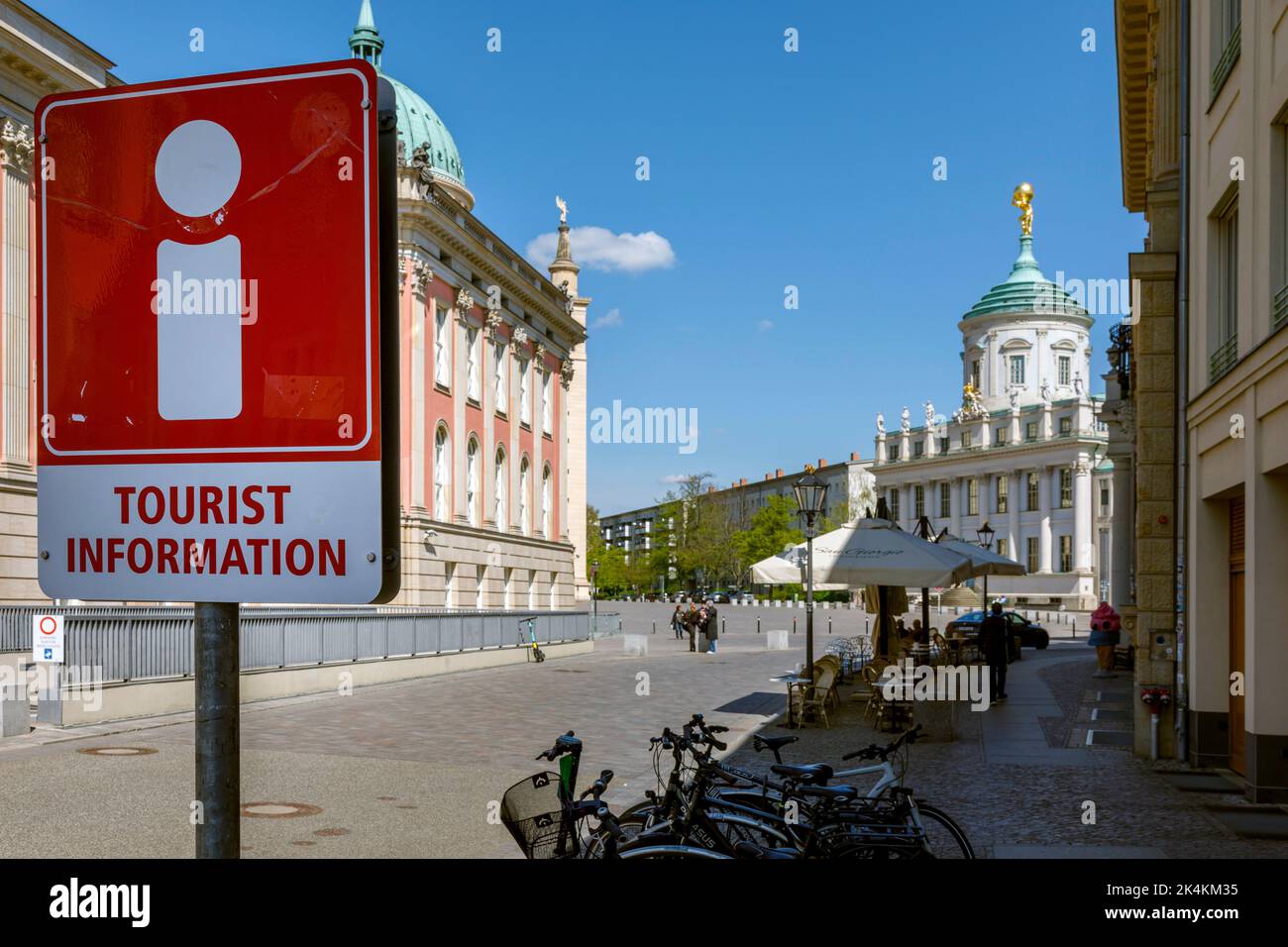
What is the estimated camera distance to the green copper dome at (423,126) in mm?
56094

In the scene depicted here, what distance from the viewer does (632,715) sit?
2212 cm

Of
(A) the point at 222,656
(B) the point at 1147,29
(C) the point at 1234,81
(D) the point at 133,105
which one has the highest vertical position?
(B) the point at 1147,29

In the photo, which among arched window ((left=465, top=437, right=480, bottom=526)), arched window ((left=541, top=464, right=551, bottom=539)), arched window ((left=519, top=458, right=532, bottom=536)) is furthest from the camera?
arched window ((left=541, top=464, right=551, bottom=539))

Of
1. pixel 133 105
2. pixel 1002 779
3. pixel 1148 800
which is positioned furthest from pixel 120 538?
pixel 1002 779

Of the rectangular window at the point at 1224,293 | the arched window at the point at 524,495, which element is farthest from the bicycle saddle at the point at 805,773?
the arched window at the point at 524,495

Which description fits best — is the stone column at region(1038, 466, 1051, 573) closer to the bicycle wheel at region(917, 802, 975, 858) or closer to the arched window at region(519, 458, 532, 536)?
the arched window at region(519, 458, 532, 536)

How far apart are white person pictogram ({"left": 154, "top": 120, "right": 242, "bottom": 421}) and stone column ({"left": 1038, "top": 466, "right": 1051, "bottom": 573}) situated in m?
119

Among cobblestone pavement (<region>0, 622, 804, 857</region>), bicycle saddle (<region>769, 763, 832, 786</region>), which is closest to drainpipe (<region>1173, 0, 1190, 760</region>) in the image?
cobblestone pavement (<region>0, 622, 804, 857</region>)

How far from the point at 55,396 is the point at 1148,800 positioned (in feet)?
43.0

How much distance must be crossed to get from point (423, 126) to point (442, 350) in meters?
15.3

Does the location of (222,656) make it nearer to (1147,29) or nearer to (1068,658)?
(1147,29)

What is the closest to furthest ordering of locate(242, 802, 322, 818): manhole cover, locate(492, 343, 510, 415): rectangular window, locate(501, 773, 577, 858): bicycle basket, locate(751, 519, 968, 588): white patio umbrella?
locate(501, 773, 577, 858): bicycle basket
locate(242, 802, 322, 818): manhole cover
locate(751, 519, 968, 588): white patio umbrella
locate(492, 343, 510, 415): rectangular window

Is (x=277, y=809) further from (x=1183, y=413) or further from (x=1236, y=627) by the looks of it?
(x=1183, y=413)

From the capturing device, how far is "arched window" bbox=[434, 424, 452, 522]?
47031mm
